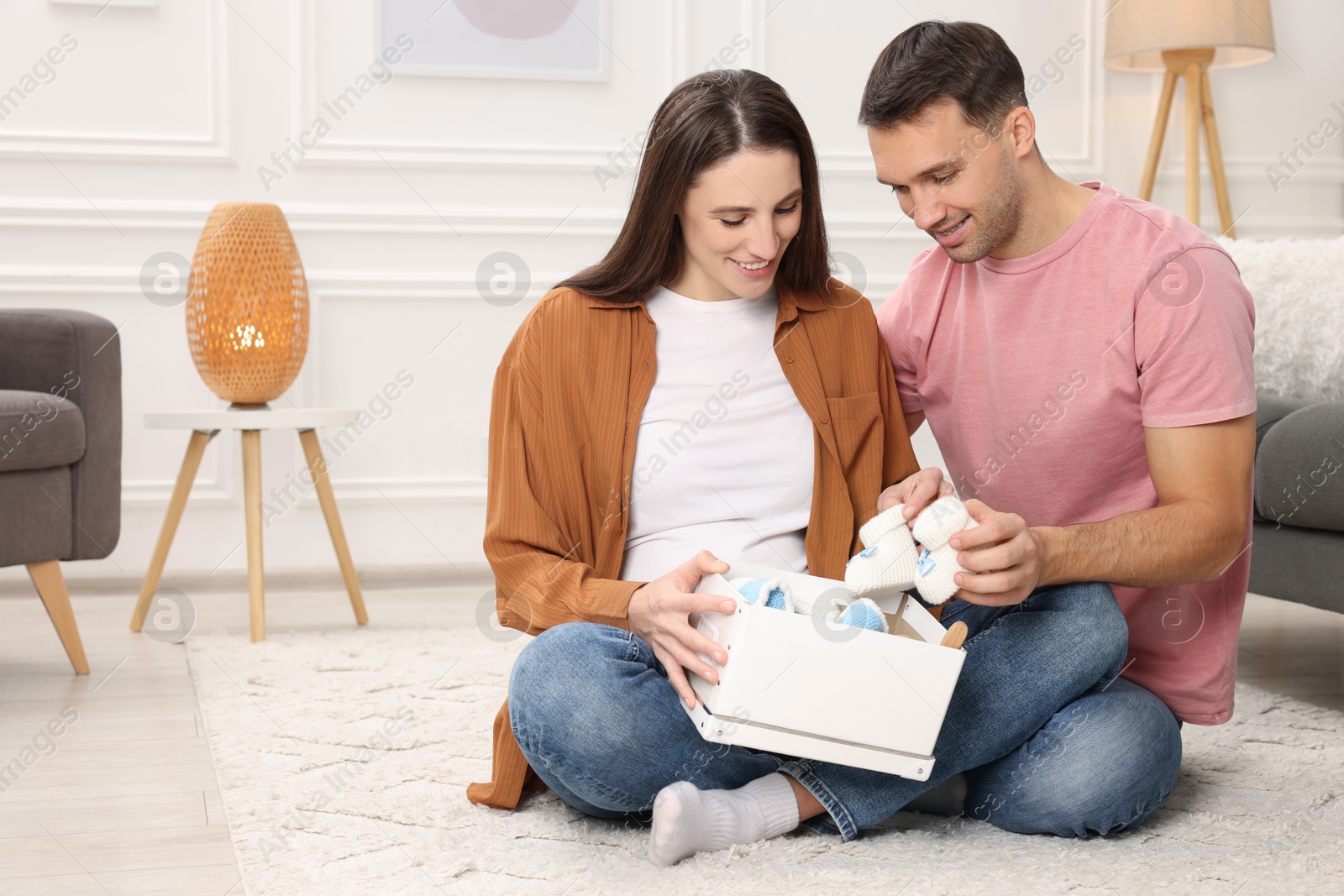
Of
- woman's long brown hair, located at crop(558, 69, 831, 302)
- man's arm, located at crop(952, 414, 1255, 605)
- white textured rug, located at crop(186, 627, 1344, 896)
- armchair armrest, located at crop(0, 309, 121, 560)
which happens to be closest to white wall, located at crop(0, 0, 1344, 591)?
armchair armrest, located at crop(0, 309, 121, 560)

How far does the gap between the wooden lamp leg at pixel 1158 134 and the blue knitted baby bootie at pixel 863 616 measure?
242cm

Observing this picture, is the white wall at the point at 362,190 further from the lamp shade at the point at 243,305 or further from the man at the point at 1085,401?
the man at the point at 1085,401

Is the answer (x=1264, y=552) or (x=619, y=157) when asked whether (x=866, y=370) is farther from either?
(x=619, y=157)

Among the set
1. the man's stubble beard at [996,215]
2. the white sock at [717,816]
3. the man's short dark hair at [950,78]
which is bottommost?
the white sock at [717,816]

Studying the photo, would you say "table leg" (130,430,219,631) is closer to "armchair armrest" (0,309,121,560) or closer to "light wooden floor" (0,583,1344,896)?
"light wooden floor" (0,583,1344,896)

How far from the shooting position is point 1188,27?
9.75 ft

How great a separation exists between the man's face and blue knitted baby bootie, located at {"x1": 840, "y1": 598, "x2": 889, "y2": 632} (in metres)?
0.43

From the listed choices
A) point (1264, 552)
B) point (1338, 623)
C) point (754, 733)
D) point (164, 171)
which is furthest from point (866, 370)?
point (164, 171)

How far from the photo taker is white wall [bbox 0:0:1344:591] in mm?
2842

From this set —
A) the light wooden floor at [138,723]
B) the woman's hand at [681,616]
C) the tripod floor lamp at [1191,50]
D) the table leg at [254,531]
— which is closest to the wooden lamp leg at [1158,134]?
the tripod floor lamp at [1191,50]

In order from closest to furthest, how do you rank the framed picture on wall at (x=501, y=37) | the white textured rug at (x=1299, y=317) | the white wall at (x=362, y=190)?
the white textured rug at (x=1299, y=317) < the white wall at (x=362, y=190) < the framed picture on wall at (x=501, y=37)

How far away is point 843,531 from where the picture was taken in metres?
1.37

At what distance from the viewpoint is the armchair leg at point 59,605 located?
2053mm

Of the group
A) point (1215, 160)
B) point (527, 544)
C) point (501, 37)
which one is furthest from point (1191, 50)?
point (527, 544)
